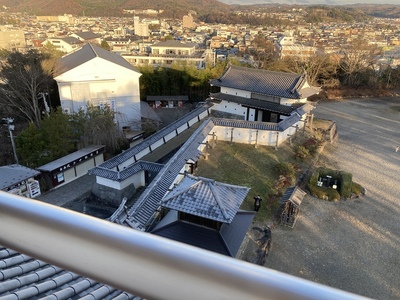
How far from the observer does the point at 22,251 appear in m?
0.69

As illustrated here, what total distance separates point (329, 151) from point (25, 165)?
14.5 meters

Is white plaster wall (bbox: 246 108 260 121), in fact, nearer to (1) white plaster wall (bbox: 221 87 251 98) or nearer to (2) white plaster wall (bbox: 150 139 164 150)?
(1) white plaster wall (bbox: 221 87 251 98)

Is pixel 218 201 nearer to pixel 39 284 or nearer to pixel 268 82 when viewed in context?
pixel 39 284

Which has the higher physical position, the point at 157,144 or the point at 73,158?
the point at 157,144

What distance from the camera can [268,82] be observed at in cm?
1808

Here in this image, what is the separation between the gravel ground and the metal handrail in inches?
232

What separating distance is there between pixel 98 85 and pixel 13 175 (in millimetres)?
7838

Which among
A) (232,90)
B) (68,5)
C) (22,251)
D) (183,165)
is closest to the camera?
(22,251)

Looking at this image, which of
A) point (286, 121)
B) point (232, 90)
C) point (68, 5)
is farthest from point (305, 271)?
point (68, 5)

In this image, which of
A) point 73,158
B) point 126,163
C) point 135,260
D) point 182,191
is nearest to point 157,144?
point 126,163

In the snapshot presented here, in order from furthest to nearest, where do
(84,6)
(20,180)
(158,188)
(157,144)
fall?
1. (84,6)
2. (157,144)
3. (20,180)
4. (158,188)

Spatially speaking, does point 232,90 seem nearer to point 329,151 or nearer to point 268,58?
point 329,151

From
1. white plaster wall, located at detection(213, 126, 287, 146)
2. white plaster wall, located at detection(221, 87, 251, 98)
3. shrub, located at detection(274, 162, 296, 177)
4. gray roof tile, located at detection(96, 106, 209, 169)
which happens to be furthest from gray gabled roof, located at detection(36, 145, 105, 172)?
white plaster wall, located at detection(221, 87, 251, 98)

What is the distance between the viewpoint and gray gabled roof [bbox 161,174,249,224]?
7.15 metres
